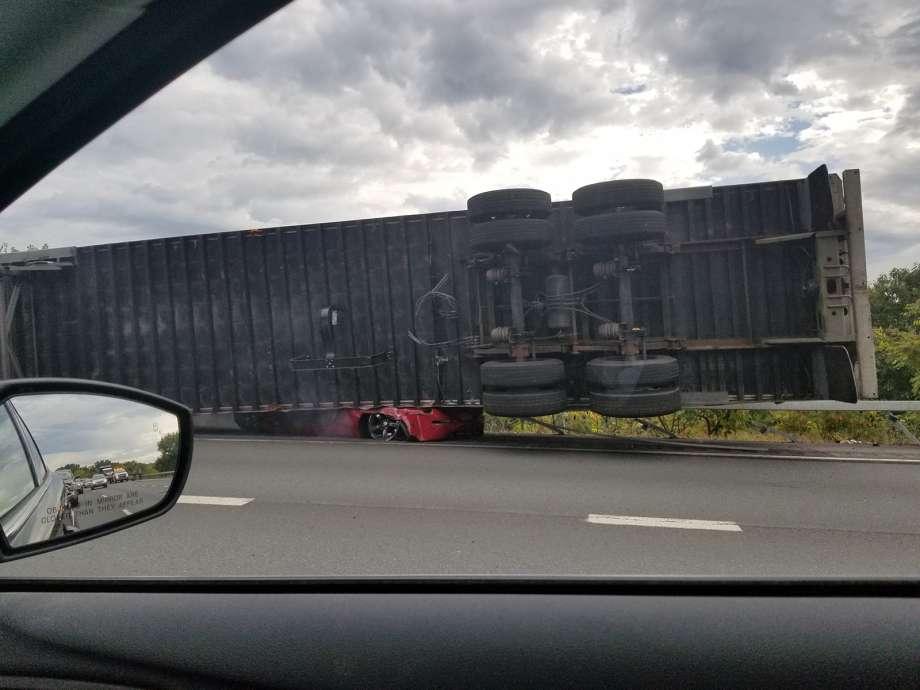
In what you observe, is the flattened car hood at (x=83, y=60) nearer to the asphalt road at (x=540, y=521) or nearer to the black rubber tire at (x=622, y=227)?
the asphalt road at (x=540, y=521)

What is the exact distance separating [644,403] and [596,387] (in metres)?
0.65

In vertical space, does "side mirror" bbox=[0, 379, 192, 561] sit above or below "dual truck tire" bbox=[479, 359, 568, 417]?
above

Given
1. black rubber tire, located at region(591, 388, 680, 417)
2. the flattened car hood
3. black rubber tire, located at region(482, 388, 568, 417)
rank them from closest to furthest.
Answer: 1. the flattened car hood
2. black rubber tire, located at region(591, 388, 680, 417)
3. black rubber tire, located at region(482, 388, 568, 417)

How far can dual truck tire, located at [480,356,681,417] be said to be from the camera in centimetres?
612

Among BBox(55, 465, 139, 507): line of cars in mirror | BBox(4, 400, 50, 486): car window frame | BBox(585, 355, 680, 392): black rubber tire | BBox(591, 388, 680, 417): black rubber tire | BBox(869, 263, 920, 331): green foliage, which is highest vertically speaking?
BBox(869, 263, 920, 331): green foliage

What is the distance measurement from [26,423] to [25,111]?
0.62 m

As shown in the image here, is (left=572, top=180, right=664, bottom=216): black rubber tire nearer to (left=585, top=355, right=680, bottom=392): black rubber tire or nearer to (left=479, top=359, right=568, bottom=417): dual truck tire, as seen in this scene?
(left=585, top=355, right=680, bottom=392): black rubber tire

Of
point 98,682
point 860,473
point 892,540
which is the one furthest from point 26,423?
point 860,473

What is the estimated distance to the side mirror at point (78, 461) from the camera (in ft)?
3.92

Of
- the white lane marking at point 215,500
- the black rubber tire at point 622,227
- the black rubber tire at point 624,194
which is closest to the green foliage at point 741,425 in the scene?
the black rubber tire at point 622,227

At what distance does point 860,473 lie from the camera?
→ 3945 mm

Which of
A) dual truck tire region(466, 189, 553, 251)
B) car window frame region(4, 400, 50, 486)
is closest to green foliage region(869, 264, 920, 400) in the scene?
car window frame region(4, 400, 50, 486)

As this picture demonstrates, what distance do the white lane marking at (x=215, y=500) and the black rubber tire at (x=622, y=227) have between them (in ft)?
13.0

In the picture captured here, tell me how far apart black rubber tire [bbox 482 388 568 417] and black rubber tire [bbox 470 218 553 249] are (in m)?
1.56
